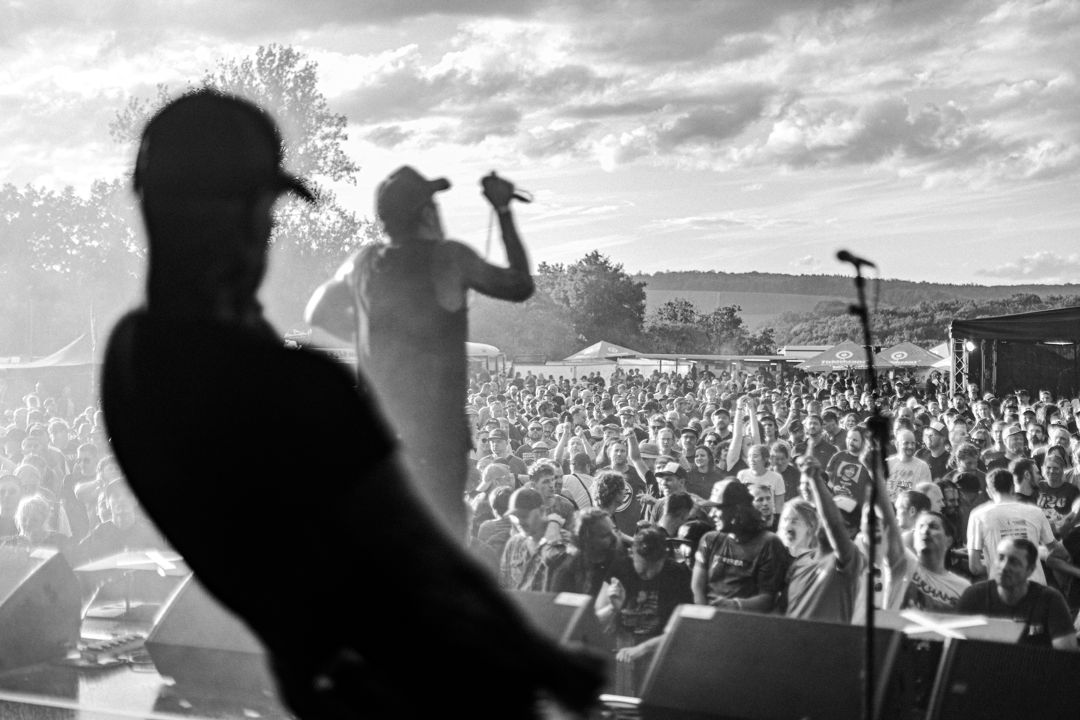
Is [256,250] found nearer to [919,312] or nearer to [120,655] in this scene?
[120,655]

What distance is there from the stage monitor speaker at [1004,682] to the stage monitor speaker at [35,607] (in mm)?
4122

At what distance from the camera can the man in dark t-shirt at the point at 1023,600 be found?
5.53 metres

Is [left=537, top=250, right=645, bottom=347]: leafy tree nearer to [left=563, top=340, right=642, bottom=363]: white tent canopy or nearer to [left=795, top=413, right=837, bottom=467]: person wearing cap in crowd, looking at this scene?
[left=563, top=340, right=642, bottom=363]: white tent canopy

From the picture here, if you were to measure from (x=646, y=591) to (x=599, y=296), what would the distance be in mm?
71314

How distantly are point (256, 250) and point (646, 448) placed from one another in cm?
1036

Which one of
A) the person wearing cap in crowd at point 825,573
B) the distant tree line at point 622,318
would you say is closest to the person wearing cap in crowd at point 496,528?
the person wearing cap in crowd at point 825,573

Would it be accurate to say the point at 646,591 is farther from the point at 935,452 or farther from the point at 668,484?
the point at 935,452

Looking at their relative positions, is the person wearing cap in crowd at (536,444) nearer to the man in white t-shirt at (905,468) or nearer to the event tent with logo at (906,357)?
the man in white t-shirt at (905,468)

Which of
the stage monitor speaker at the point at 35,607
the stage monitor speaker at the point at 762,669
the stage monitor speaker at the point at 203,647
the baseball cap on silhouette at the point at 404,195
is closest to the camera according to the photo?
the baseball cap on silhouette at the point at 404,195

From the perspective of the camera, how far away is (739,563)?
20.3ft

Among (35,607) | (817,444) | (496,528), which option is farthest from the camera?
(817,444)

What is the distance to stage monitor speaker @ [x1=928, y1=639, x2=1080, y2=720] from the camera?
11.5 feet

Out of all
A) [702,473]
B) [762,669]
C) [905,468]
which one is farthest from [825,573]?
[702,473]

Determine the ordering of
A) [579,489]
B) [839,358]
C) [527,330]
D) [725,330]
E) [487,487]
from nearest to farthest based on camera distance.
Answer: [487,487], [579,489], [839,358], [527,330], [725,330]
